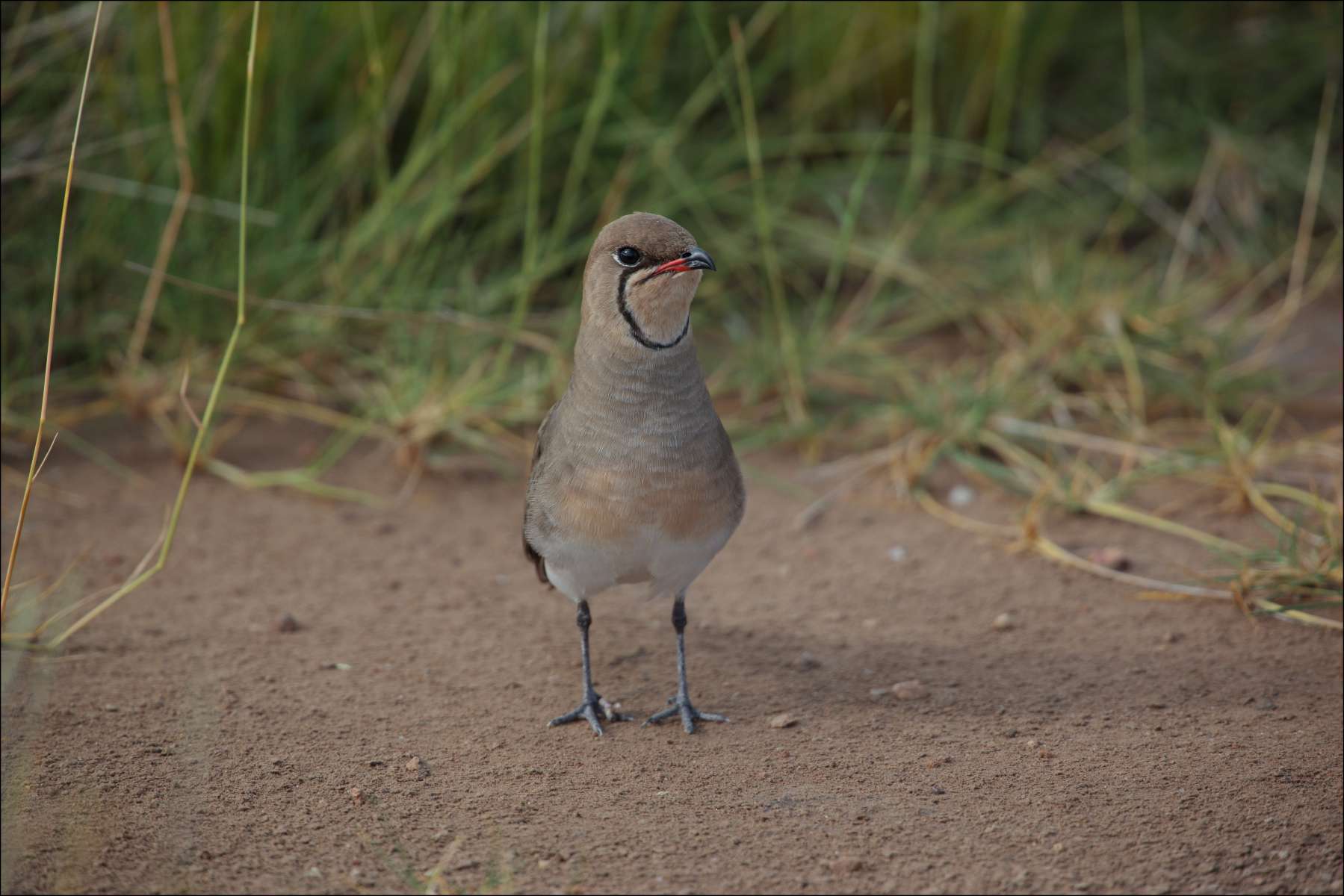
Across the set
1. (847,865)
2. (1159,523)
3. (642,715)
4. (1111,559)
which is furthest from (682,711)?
(1159,523)

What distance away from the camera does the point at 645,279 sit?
9.64 feet

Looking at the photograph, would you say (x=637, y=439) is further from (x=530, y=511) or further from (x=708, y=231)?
(x=708, y=231)

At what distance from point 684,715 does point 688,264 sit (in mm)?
993

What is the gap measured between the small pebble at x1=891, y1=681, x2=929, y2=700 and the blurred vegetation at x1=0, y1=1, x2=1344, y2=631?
0.98 m

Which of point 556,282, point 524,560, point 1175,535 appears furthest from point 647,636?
point 556,282

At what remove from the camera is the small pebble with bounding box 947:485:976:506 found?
14.6 feet

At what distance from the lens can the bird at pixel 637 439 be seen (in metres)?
2.92

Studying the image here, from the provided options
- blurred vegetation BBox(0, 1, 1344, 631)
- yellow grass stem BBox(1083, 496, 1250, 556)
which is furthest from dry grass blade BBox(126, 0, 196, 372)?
yellow grass stem BBox(1083, 496, 1250, 556)

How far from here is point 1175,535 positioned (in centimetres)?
413

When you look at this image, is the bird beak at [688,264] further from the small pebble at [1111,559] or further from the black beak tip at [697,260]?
the small pebble at [1111,559]

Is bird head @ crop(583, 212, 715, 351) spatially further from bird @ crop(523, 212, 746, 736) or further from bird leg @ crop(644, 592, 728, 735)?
bird leg @ crop(644, 592, 728, 735)

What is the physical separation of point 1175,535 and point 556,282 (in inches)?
107

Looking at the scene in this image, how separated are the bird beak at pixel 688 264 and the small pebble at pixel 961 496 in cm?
184

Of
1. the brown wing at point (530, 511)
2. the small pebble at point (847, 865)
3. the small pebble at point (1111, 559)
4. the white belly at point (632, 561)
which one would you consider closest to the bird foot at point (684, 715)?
the white belly at point (632, 561)
